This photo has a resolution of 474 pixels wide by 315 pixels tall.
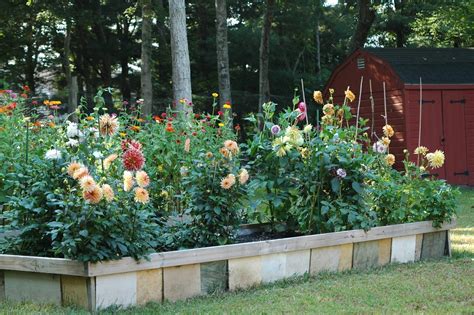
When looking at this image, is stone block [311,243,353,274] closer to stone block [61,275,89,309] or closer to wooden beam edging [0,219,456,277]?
wooden beam edging [0,219,456,277]

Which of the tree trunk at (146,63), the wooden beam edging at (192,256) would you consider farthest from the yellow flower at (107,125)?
the tree trunk at (146,63)

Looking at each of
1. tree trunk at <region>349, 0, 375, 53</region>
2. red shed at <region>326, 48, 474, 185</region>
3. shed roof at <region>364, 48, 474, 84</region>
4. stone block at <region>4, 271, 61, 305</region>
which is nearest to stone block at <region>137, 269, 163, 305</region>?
stone block at <region>4, 271, 61, 305</region>

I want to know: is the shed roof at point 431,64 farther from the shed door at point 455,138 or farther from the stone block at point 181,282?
the stone block at point 181,282

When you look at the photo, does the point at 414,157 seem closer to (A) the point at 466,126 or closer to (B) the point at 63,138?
(A) the point at 466,126

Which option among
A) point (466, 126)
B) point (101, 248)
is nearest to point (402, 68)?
point (466, 126)

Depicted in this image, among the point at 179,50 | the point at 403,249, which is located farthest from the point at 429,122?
the point at 403,249

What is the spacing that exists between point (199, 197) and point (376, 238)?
1.48 meters

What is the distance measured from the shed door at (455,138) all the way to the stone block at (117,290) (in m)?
11.1

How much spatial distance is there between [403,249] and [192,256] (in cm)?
198

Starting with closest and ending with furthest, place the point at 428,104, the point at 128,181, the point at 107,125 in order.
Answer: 1. the point at 128,181
2. the point at 107,125
3. the point at 428,104

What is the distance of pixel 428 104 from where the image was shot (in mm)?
13969

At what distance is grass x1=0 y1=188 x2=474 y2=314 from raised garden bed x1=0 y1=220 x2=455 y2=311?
0.30 ft

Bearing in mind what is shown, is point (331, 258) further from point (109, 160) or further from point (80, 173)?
point (80, 173)

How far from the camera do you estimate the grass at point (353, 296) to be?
3945 millimetres
